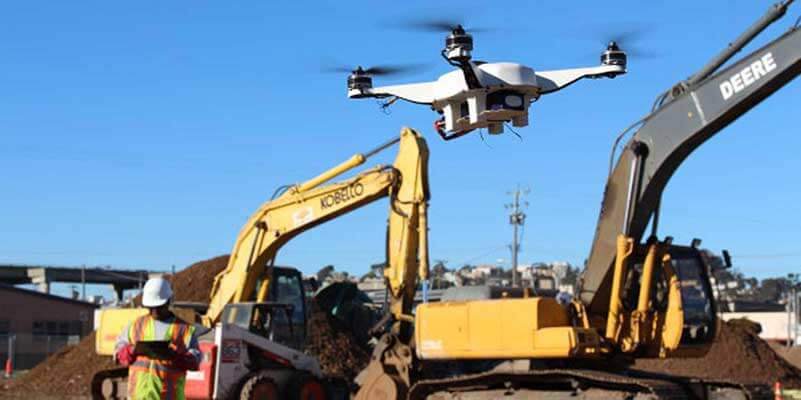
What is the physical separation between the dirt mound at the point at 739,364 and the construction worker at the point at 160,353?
905 inches

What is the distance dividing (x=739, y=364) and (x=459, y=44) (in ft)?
67.6

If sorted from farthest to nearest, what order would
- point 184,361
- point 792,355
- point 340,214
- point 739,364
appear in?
point 792,355 → point 739,364 → point 340,214 → point 184,361

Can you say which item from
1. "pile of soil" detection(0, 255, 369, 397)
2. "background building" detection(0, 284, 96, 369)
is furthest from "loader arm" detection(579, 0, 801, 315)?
"background building" detection(0, 284, 96, 369)

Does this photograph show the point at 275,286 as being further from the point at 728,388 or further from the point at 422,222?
the point at 728,388

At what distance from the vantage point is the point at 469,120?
14.3 metres

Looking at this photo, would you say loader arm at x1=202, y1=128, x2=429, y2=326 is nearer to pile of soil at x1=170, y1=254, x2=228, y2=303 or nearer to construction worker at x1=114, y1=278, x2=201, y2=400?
construction worker at x1=114, y1=278, x2=201, y2=400

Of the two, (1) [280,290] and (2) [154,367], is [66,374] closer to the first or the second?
(1) [280,290]

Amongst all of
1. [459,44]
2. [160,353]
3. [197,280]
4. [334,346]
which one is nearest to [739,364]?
[334,346]

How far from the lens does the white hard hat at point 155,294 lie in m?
8.59

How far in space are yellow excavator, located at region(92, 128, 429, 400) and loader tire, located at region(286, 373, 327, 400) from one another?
2cm

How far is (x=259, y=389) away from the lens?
19062mm

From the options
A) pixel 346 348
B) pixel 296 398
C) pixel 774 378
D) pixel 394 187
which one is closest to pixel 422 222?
pixel 394 187

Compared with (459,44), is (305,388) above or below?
below

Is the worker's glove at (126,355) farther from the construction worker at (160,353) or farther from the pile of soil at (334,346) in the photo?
the pile of soil at (334,346)
